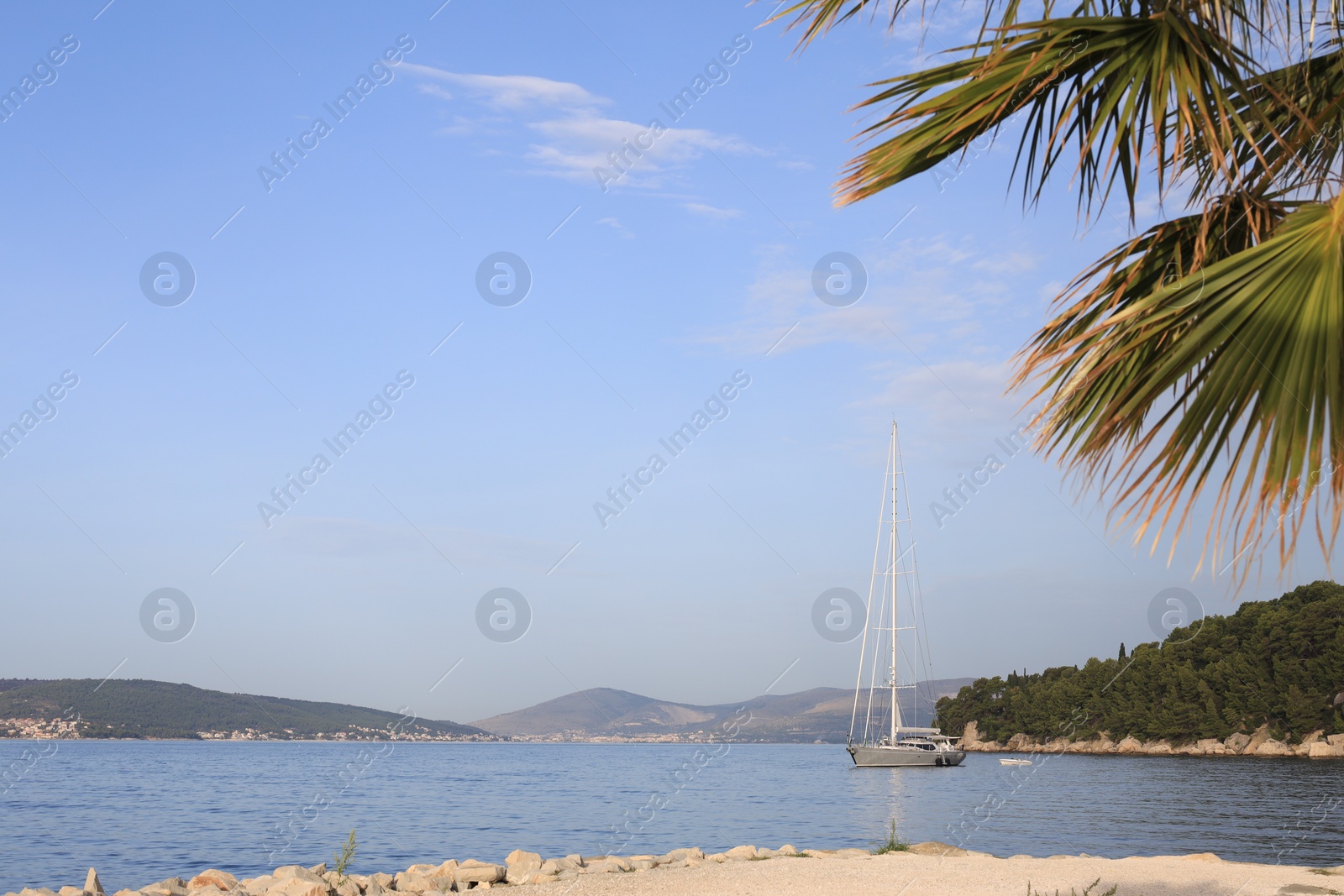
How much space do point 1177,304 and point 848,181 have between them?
57.5 inches

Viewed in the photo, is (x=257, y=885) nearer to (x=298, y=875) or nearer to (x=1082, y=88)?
(x=298, y=875)

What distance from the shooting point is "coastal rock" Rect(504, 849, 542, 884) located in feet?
49.2

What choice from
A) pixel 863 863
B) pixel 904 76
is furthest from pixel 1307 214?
pixel 863 863

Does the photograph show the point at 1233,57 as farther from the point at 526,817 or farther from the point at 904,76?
the point at 526,817

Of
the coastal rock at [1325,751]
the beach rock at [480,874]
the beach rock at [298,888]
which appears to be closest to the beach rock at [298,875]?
the beach rock at [298,888]

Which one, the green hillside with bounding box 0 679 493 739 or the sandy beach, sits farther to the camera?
the green hillside with bounding box 0 679 493 739

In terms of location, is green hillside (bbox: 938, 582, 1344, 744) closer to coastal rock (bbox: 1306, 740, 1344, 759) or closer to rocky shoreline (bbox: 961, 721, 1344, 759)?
rocky shoreline (bbox: 961, 721, 1344, 759)

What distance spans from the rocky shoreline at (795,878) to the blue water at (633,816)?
21.8 ft

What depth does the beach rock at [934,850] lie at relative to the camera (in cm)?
1803

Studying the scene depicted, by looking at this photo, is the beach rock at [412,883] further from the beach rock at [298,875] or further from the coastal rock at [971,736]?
the coastal rock at [971,736]

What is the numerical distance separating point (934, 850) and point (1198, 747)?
83818 mm

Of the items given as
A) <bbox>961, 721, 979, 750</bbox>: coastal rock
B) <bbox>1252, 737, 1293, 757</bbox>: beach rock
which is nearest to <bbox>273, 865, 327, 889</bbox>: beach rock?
<bbox>1252, 737, 1293, 757</bbox>: beach rock

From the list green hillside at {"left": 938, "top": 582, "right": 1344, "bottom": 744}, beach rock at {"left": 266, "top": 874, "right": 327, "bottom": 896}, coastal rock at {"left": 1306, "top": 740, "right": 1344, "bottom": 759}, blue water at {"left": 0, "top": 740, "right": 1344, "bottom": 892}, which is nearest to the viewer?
beach rock at {"left": 266, "top": 874, "right": 327, "bottom": 896}

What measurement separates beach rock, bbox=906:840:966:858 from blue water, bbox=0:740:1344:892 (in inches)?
202
